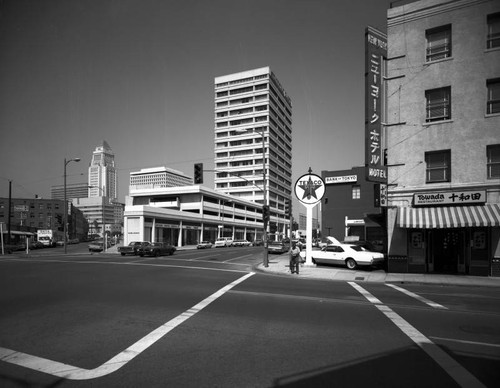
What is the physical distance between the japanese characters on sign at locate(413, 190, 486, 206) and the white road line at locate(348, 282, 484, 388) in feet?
39.2

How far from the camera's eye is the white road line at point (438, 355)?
4.79 meters

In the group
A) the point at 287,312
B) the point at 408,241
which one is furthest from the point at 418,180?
the point at 287,312

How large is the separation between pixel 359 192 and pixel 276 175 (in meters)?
67.7

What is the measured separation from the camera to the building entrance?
19.0 meters

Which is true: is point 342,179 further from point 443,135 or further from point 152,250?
point 443,135

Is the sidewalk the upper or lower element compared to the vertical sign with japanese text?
lower

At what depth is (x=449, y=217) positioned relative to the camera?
17.6m

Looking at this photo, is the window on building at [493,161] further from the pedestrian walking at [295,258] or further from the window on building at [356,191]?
the window on building at [356,191]

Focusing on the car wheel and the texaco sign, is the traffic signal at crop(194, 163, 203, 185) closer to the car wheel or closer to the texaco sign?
the texaco sign

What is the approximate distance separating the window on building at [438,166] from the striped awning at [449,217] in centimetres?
180

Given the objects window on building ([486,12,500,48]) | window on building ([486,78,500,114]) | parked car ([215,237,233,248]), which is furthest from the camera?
parked car ([215,237,233,248])

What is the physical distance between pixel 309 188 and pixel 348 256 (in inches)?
196

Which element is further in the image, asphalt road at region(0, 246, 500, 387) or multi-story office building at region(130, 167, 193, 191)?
multi-story office building at region(130, 167, 193, 191)

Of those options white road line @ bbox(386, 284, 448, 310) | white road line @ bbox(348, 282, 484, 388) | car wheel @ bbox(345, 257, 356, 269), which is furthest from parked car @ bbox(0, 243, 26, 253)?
white road line @ bbox(348, 282, 484, 388)
